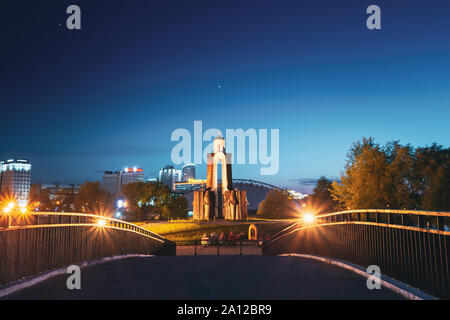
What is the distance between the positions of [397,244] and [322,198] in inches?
2796

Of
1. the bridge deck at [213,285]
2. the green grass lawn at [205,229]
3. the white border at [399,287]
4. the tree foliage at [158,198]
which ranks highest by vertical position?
the tree foliage at [158,198]

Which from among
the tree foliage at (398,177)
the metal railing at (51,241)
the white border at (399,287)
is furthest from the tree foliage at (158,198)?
the white border at (399,287)

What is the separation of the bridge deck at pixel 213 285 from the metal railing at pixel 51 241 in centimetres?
56

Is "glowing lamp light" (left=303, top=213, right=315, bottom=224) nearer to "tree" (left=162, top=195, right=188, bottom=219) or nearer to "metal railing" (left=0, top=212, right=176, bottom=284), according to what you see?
"metal railing" (left=0, top=212, right=176, bottom=284)

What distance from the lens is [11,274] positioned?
6.85m

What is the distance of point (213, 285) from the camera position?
279 inches

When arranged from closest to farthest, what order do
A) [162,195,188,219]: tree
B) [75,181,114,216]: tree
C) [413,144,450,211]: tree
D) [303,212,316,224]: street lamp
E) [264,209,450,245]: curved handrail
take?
[264,209,450,245]: curved handrail → [303,212,316,224]: street lamp → [413,144,450,211]: tree → [162,195,188,219]: tree → [75,181,114,216]: tree

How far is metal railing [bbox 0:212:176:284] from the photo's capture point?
6.93 meters

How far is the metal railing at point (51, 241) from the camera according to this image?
693 centimetres

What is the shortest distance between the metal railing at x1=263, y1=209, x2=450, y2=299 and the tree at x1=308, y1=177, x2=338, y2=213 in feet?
208

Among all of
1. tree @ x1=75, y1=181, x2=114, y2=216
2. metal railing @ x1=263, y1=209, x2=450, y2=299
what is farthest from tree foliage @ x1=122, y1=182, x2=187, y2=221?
metal railing @ x1=263, y1=209, x2=450, y2=299

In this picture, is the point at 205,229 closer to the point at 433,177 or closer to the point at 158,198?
the point at 433,177

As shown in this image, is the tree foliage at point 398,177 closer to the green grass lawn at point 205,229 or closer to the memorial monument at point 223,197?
the green grass lawn at point 205,229
